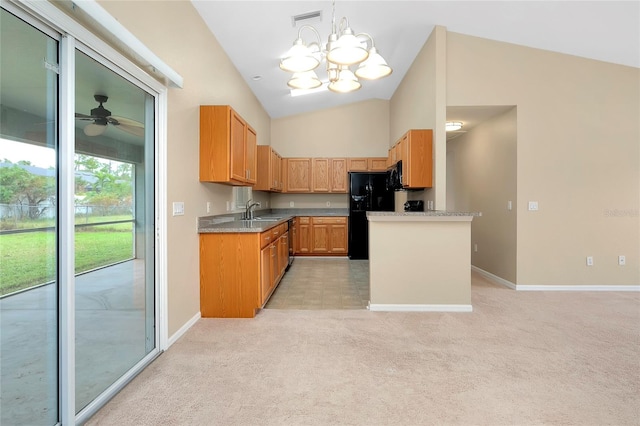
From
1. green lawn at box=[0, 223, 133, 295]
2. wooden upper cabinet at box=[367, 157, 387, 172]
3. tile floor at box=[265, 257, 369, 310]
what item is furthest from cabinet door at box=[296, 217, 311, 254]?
green lawn at box=[0, 223, 133, 295]

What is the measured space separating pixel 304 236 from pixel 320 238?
34 cm

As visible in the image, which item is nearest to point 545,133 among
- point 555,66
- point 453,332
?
point 555,66

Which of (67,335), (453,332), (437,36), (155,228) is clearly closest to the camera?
(67,335)

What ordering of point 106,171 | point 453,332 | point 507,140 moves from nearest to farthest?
point 106,171 < point 453,332 < point 507,140

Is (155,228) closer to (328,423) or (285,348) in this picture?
(285,348)

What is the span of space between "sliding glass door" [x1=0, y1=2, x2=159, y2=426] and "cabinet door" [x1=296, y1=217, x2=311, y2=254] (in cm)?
455

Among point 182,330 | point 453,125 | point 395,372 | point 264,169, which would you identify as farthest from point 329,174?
point 395,372

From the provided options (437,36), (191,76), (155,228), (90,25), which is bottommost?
(155,228)

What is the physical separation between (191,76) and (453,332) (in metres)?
3.37

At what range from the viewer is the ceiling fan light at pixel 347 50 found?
90.4 inches

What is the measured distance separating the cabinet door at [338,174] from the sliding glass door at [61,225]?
4898 millimetres

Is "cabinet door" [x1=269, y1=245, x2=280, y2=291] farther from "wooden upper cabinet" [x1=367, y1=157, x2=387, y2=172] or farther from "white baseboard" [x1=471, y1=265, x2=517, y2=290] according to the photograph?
"wooden upper cabinet" [x1=367, y1=157, x2=387, y2=172]

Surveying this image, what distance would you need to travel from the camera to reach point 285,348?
2.51 metres

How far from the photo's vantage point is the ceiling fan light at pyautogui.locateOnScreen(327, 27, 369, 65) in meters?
2.29
